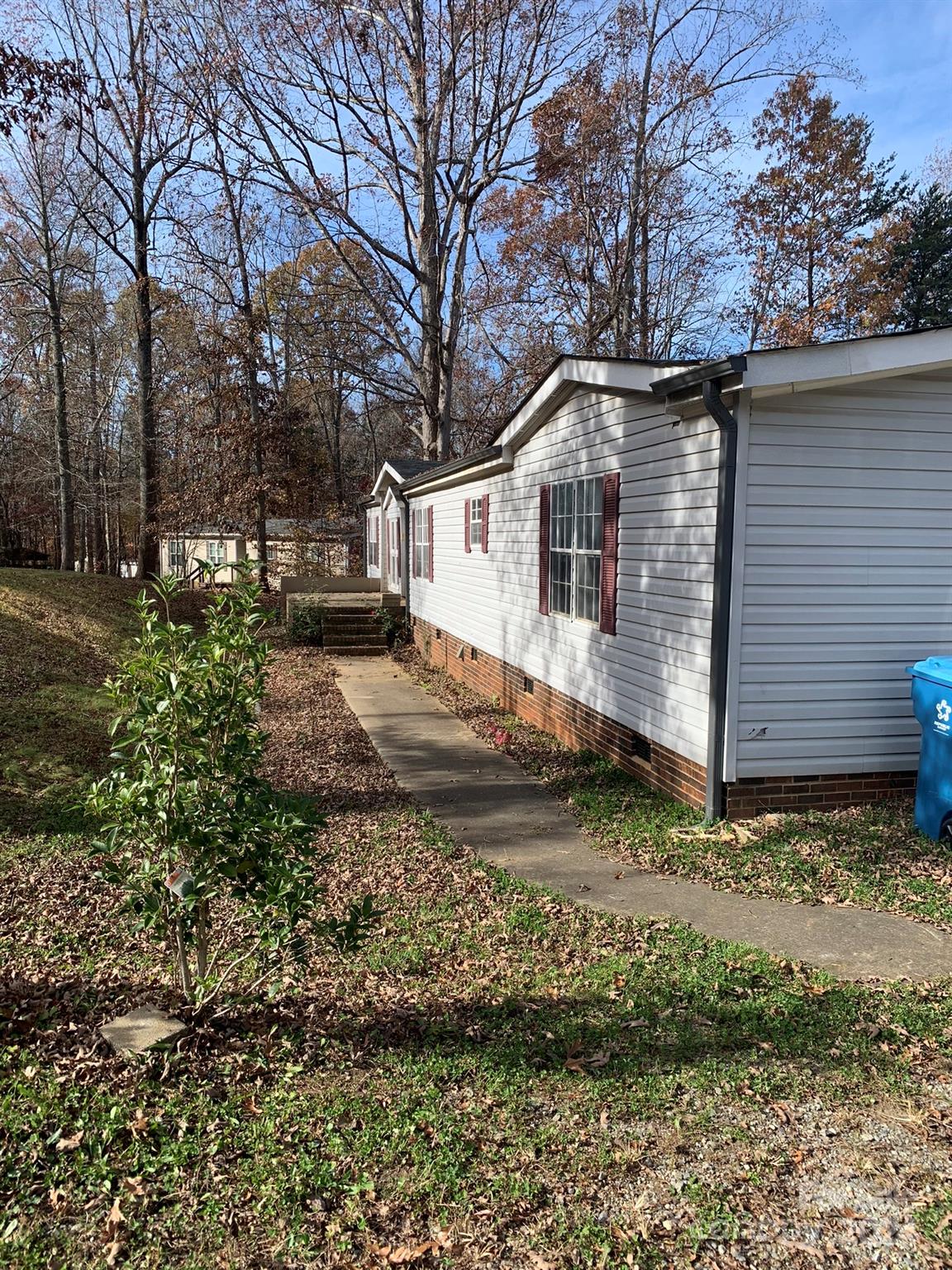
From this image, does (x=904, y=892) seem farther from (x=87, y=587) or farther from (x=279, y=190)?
(x=279, y=190)

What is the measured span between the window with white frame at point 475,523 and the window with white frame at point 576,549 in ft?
11.3

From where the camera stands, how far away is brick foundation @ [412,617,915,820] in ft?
18.7

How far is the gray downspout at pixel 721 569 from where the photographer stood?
17.4 ft

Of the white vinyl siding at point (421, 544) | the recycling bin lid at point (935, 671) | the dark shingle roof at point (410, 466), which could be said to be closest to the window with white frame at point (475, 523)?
the white vinyl siding at point (421, 544)

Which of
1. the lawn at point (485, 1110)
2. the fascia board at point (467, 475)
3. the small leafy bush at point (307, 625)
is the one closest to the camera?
the lawn at point (485, 1110)

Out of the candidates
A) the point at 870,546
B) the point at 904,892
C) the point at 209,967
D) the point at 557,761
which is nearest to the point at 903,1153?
the point at 904,892

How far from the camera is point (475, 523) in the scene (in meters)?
12.4

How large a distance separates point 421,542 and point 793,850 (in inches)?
494

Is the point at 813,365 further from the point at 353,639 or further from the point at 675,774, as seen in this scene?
the point at 353,639

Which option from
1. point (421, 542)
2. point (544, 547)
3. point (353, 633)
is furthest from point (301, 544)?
point (544, 547)

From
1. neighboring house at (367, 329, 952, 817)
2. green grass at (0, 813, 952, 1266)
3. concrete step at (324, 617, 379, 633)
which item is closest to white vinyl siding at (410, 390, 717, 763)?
neighboring house at (367, 329, 952, 817)

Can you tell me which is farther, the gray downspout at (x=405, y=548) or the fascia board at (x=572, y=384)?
the gray downspout at (x=405, y=548)

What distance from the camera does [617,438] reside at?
7.11 metres

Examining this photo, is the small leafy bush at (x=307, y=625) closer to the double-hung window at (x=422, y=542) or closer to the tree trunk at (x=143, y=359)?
the double-hung window at (x=422, y=542)
